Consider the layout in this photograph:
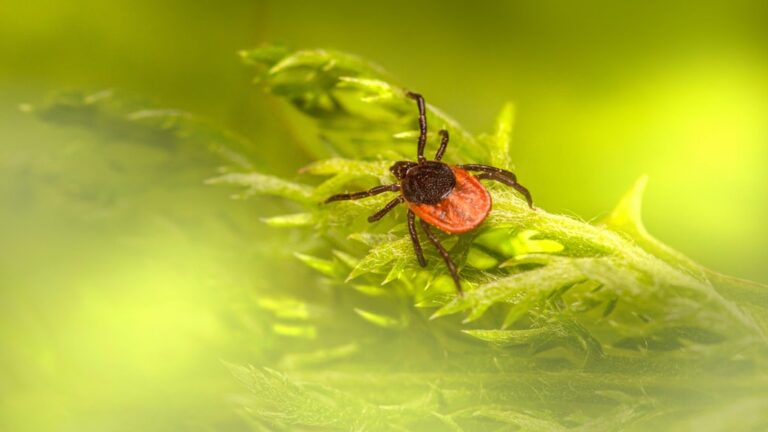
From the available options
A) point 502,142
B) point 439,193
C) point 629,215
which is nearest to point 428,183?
point 439,193

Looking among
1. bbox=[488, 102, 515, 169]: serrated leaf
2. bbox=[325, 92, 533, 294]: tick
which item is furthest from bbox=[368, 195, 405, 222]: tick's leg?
bbox=[488, 102, 515, 169]: serrated leaf

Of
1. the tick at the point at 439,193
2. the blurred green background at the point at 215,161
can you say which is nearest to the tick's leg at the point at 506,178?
the tick at the point at 439,193

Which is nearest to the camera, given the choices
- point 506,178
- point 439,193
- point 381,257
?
point 381,257

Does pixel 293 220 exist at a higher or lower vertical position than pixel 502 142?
lower

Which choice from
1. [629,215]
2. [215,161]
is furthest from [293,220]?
[629,215]

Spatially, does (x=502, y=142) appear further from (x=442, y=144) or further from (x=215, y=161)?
(x=215, y=161)

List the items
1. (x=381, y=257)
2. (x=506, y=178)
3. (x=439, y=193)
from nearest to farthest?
(x=381, y=257), (x=506, y=178), (x=439, y=193)

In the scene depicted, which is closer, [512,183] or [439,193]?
[512,183]
